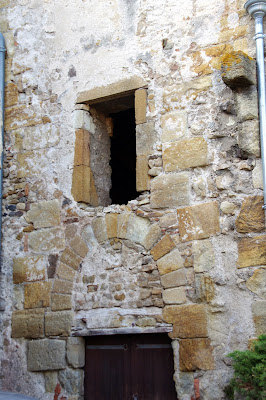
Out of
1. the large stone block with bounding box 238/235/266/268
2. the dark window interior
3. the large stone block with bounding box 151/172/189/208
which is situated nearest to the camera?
the large stone block with bounding box 238/235/266/268

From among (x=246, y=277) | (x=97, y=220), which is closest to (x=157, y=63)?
(x=97, y=220)

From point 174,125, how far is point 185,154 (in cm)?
32

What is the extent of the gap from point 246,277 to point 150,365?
1247 millimetres

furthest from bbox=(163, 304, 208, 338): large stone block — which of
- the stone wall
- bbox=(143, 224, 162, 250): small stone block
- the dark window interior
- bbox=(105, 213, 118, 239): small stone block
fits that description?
the dark window interior

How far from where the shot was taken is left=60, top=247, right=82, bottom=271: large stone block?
227 inches

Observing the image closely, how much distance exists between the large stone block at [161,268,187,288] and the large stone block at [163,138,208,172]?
966mm

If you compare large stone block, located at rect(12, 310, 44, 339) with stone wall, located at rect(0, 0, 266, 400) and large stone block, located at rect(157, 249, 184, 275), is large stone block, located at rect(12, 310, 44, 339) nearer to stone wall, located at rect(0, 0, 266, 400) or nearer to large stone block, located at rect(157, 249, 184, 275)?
stone wall, located at rect(0, 0, 266, 400)

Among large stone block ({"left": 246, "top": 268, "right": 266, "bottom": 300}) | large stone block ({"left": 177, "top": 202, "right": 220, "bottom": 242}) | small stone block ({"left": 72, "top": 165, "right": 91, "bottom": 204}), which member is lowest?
large stone block ({"left": 246, "top": 268, "right": 266, "bottom": 300})

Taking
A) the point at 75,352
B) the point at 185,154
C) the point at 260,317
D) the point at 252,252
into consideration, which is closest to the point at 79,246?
the point at 75,352

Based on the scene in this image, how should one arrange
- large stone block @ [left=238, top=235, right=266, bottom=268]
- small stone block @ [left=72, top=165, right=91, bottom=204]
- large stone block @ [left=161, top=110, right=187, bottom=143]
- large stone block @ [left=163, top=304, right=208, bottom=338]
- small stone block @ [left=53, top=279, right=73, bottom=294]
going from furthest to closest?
small stone block @ [left=72, top=165, right=91, bottom=204] → small stone block @ [left=53, top=279, right=73, bottom=294] → large stone block @ [left=161, top=110, right=187, bottom=143] → large stone block @ [left=163, top=304, right=208, bottom=338] → large stone block @ [left=238, top=235, right=266, bottom=268]

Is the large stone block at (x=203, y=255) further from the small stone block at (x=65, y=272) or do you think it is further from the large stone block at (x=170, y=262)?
the small stone block at (x=65, y=272)

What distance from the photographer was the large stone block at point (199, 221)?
5.17 meters

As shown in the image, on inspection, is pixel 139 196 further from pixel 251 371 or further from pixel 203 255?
pixel 251 371

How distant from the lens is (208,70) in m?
5.52
